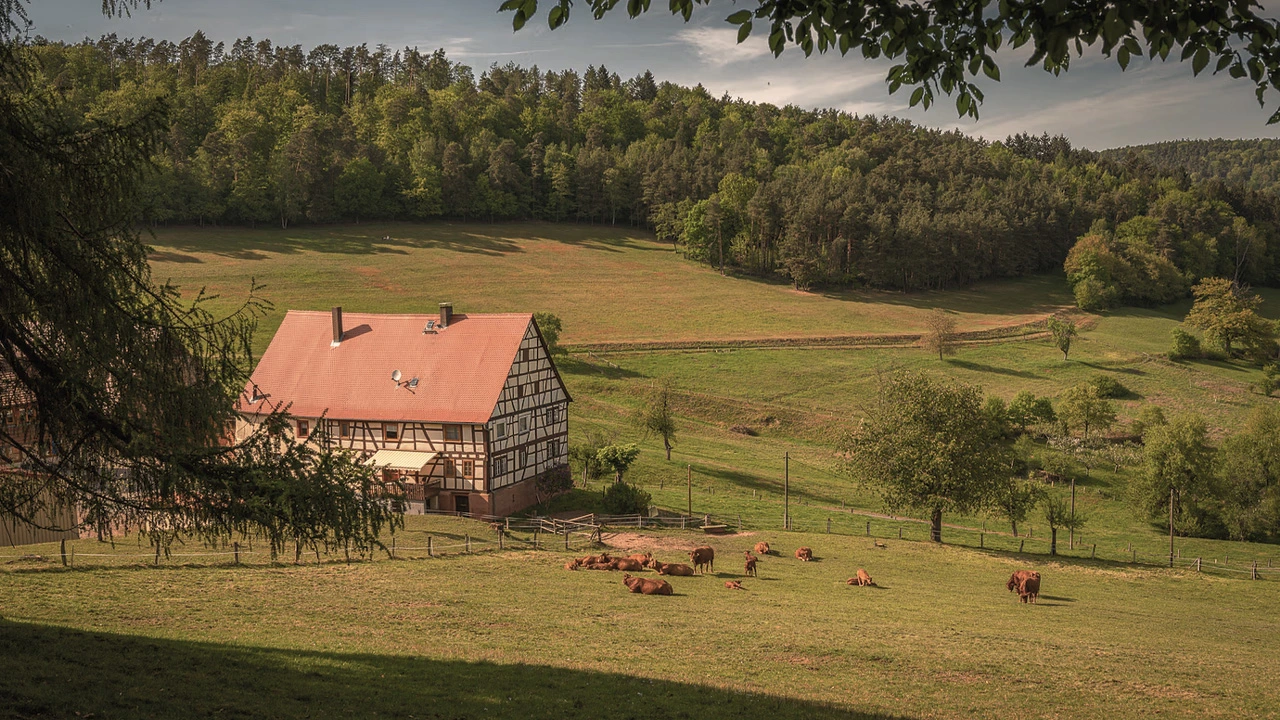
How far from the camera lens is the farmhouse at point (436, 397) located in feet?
126

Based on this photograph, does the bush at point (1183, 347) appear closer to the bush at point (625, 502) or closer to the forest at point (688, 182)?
the forest at point (688, 182)

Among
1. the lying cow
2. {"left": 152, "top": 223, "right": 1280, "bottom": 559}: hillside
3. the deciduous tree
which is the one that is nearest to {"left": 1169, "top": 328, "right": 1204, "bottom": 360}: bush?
{"left": 152, "top": 223, "right": 1280, "bottom": 559}: hillside

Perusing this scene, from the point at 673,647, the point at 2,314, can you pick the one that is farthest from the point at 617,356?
the point at 2,314

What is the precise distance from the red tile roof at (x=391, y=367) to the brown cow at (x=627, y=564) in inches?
416

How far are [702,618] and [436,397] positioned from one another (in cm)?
2055

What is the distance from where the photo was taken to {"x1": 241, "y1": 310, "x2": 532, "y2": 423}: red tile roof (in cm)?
3934

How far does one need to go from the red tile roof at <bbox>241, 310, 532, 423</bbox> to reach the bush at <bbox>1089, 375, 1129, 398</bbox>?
4827 centimetres

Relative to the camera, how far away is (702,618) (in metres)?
22.4

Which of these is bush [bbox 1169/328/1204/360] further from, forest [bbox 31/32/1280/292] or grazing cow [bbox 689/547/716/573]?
grazing cow [bbox 689/547/716/573]

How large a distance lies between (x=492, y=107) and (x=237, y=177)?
5925 cm

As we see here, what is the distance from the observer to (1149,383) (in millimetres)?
72688

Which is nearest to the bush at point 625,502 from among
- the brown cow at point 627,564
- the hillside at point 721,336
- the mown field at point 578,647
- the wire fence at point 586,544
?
the wire fence at point 586,544

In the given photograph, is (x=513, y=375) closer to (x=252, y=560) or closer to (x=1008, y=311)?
(x=252, y=560)

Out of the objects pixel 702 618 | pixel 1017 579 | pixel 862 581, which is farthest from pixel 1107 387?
pixel 702 618
